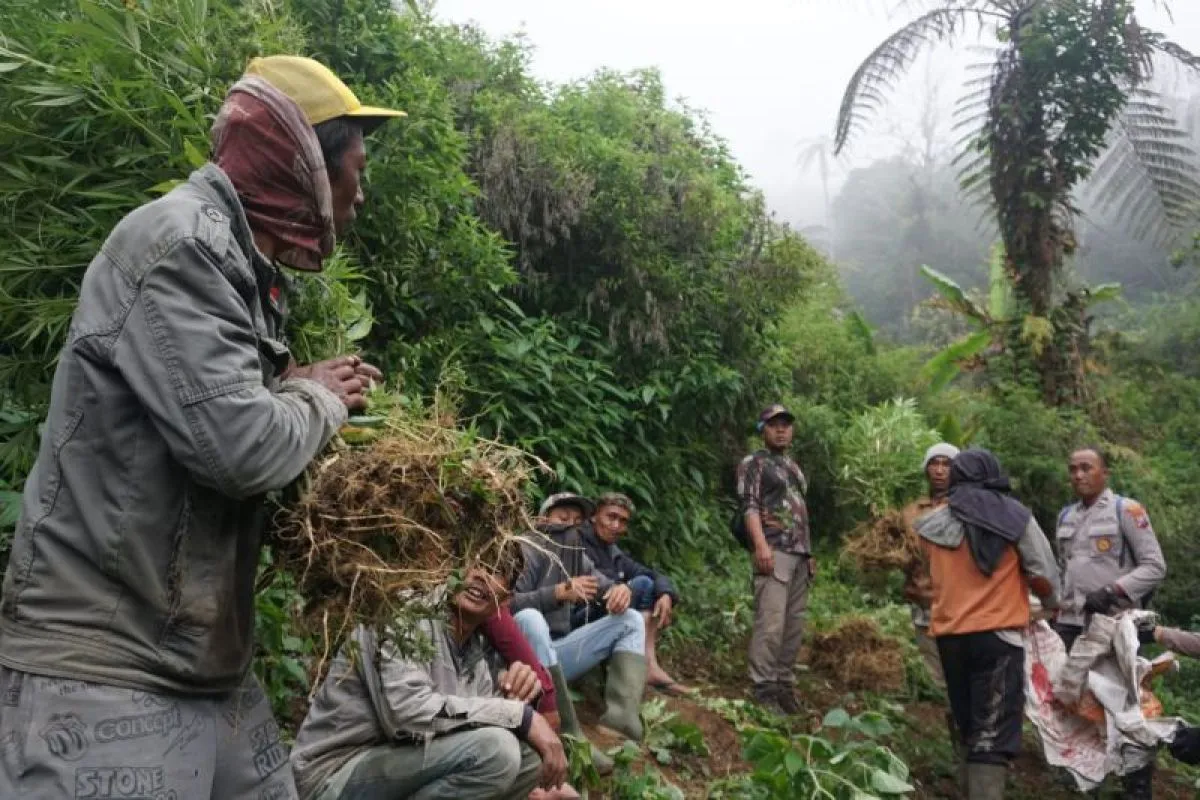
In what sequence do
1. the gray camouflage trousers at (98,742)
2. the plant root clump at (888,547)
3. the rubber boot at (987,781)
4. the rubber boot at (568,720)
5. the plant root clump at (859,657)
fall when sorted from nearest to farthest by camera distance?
the gray camouflage trousers at (98,742), the rubber boot at (568,720), the rubber boot at (987,781), the plant root clump at (888,547), the plant root clump at (859,657)

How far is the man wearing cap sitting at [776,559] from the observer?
7215 mm

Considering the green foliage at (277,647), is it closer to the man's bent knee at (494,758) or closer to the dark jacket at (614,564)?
the man's bent knee at (494,758)

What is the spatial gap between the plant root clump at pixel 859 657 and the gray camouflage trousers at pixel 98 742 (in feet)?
22.3

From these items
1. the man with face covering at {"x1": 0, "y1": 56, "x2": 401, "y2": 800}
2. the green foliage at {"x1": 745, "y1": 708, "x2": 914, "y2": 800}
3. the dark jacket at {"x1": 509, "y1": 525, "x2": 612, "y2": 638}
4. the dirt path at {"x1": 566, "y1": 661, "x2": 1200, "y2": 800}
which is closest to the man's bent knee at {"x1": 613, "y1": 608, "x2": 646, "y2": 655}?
the dark jacket at {"x1": 509, "y1": 525, "x2": 612, "y2": 638}

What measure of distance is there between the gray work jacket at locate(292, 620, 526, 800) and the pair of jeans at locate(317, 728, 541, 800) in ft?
0.13

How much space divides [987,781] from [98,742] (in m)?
4.92

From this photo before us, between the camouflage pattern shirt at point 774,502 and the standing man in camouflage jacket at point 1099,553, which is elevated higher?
the standing man in camouflage jacket at point 1099,553

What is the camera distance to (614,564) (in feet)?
21.7

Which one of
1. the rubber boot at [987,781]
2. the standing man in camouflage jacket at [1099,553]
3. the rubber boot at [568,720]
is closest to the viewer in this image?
the rubber boot at [568,720]

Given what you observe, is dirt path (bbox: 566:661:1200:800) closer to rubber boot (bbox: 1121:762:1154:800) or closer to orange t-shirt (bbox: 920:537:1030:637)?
rubber boot (bbox: 1121:762:1154:800)

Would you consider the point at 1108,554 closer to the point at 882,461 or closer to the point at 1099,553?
the point at 1099,553

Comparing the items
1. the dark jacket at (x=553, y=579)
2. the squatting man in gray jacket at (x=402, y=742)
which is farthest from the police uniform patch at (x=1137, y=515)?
the squatting man in gray jacket at (x=402, y=742)

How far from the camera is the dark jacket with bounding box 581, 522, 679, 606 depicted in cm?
646

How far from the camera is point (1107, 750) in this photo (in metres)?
5.61
